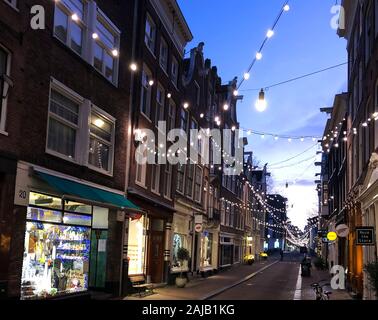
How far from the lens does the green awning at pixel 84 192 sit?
12.2 metres

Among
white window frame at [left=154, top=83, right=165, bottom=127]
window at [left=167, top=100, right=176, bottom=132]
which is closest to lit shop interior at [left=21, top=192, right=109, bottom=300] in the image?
white window frame at [left=154, top=83, right=165, bottom=127]

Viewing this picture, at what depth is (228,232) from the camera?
43.2 m

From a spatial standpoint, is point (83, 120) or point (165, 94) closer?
point (83, 120)

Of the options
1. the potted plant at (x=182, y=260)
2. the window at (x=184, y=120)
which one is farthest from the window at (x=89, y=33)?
the potted plant at (x=182, y=260)

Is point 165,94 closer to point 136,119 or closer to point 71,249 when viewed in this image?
point 136,119

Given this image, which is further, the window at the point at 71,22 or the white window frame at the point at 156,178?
the white window frame at the point at 156,178

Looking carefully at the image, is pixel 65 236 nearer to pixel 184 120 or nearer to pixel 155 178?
pixel 155 178

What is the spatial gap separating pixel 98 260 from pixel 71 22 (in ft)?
25.3

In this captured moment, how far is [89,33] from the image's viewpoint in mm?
15242

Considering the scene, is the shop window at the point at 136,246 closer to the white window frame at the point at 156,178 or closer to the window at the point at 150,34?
the white window frame at the point at 156,178

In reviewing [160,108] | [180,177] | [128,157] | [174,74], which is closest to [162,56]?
[174,74]

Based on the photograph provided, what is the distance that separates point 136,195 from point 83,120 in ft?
15.4
